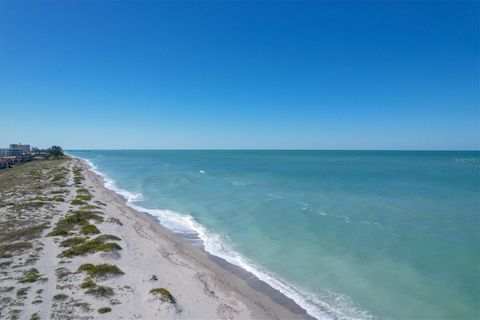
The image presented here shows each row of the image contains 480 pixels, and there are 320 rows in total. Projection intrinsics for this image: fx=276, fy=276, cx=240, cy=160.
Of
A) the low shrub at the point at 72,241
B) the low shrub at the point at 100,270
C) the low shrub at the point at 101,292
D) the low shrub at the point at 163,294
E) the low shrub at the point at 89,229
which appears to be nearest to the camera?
the low shrub at the point at 101,292

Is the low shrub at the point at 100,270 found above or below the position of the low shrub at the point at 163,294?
above

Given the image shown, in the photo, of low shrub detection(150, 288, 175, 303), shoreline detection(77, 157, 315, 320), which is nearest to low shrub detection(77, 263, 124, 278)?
low shrub detection(150, 288, 175, 303)

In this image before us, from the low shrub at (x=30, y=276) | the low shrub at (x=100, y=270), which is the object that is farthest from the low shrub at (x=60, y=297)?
the low shrub at (x=30, y=276)

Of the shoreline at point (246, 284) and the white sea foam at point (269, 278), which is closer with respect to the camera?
the white sea foam at point (269, 278)

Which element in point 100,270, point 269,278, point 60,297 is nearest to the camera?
point 60,297

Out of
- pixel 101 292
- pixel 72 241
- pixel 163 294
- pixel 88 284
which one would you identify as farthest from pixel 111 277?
pixel 72 241

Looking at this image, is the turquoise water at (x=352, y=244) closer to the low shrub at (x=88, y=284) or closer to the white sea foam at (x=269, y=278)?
the white sea foam at (x=269, y=278)

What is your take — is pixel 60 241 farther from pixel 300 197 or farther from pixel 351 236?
pixel 300 197

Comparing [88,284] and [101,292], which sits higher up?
[88,284]

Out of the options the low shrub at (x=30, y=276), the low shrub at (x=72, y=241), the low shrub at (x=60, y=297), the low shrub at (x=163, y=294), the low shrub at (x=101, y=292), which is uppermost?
the low shrub at (x=72, y=241)

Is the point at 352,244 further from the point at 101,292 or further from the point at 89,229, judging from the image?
the point at 89,229
